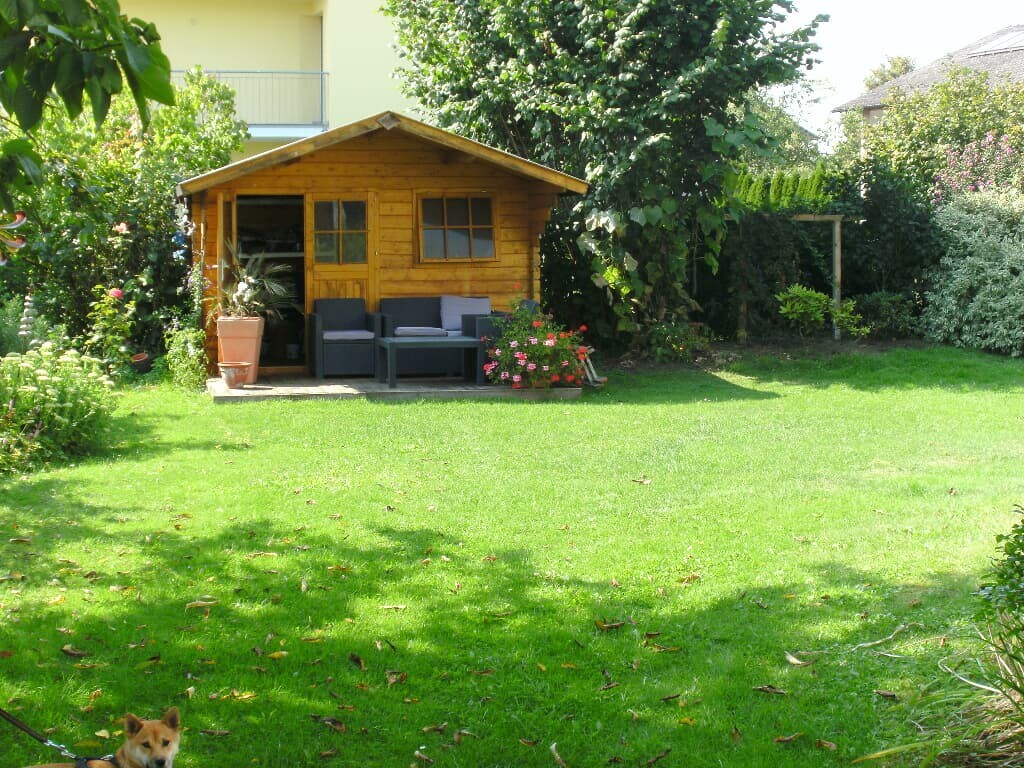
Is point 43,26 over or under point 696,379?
over

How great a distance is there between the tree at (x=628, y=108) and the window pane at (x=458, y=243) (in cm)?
165

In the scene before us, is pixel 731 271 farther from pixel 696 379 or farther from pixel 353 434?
pixel 353 434

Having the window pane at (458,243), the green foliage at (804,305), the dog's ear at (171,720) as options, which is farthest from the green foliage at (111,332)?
the dog's ear at (171,720)

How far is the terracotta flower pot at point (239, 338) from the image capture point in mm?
12578

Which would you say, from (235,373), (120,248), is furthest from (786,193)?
(120,248)

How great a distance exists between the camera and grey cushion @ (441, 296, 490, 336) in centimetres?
1401

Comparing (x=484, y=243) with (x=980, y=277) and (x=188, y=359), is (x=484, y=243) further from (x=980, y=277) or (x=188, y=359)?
(x=980, y=277)

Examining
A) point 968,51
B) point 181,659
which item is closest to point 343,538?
point 181,659

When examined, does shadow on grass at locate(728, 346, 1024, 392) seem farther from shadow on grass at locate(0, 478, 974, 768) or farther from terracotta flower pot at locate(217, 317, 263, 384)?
shadow on grass at locate(0, 478, 974, 768)

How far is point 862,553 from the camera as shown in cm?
598

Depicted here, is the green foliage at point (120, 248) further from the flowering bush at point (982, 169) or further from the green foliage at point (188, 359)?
the flowering bush at point (982, 169)

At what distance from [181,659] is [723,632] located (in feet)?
7.48

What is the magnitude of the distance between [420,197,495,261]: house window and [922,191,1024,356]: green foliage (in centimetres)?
672

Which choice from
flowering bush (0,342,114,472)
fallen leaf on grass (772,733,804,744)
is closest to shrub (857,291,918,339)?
flowering bush (0,342,114,472)
